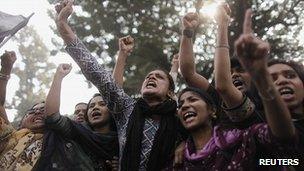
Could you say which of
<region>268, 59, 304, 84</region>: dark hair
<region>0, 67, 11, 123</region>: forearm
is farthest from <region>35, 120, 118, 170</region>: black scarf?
<region>268, 59, 304, 84</region>: dark hair

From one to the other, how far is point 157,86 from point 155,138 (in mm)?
468

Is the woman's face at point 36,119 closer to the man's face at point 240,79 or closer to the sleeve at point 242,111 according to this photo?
the man's face at point 240,79

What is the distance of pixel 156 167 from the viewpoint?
9.25 ft

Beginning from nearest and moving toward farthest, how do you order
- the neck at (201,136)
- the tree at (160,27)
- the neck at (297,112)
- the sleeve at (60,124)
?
1. the neck at (297,112)
2. the neck at (201,136)
3. the sleeve at (60,124)
4. the tree at (160,27)

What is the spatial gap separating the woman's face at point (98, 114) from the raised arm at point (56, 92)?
393mm

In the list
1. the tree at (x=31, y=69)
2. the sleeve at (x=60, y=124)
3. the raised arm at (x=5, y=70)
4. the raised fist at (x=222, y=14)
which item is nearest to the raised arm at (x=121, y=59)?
the sleeve at (x=60, y=124)

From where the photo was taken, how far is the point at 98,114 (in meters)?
3.48

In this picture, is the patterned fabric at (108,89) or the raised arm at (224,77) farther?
the patterned fabric at (108,89)

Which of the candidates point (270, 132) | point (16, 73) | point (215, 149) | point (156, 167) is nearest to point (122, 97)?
point (156, 167)

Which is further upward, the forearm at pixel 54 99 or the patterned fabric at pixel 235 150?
the forearm at pixel 54 99

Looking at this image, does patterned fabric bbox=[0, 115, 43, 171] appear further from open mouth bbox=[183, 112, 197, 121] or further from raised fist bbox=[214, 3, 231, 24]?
raised fist bbox=[214, 3, 231, 24]

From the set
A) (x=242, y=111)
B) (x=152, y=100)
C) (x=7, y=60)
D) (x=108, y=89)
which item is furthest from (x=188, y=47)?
(x=7, y=60)

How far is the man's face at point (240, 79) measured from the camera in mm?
2942

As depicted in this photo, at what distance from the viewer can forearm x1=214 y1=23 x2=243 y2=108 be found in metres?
2.25
